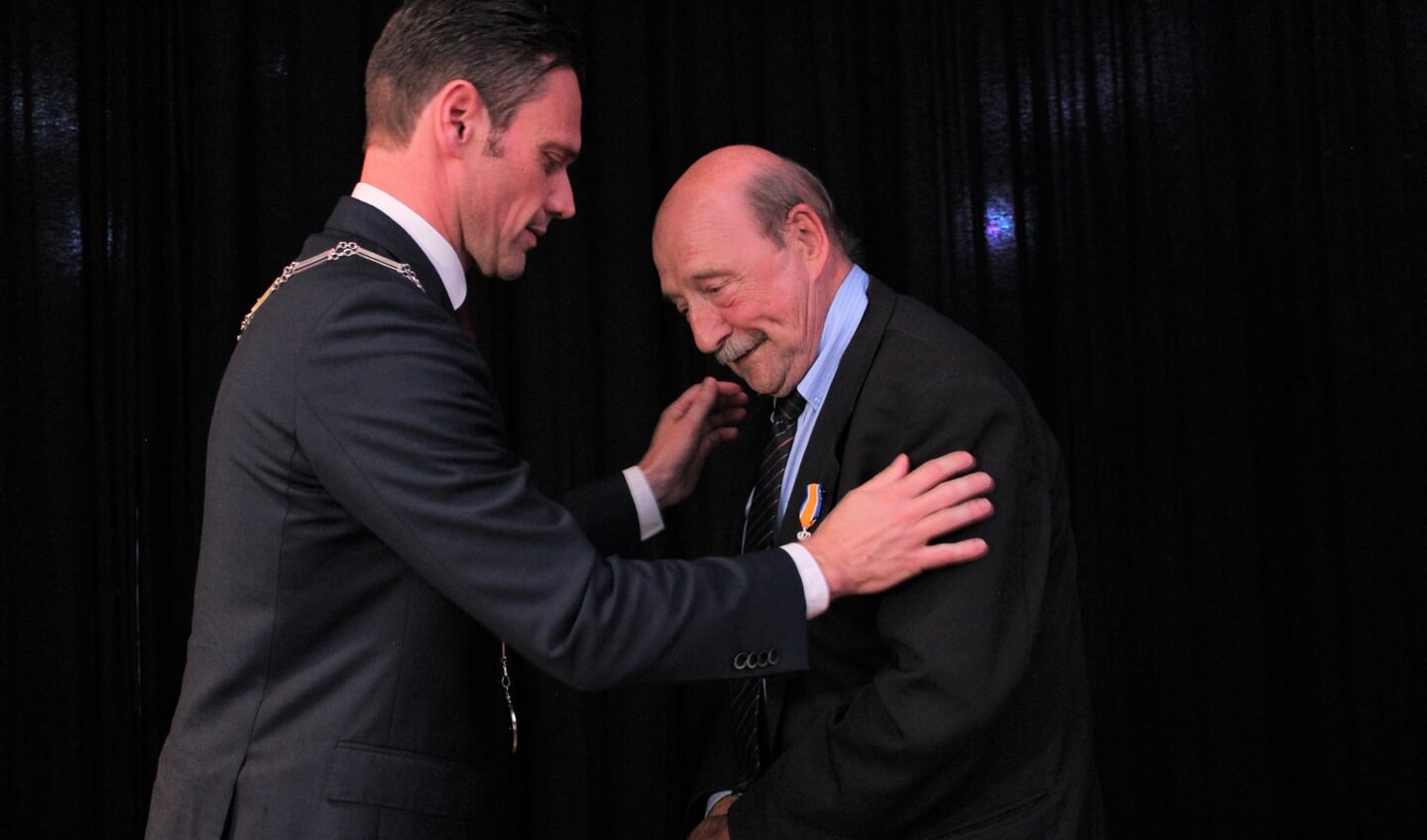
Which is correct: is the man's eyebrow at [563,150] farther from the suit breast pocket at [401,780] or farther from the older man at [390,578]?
the suit breast pocket at [401,780]

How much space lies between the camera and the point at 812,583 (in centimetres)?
160

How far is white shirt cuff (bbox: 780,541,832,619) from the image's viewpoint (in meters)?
1.60

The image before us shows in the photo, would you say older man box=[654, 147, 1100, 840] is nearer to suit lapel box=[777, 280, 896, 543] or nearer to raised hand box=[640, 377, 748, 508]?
suit lapel box=[777, 280, 896, 543]

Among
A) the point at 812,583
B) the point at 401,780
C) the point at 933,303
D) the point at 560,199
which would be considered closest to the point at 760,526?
the point at 812,583

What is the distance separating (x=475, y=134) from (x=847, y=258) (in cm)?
62

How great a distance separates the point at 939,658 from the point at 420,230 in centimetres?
84

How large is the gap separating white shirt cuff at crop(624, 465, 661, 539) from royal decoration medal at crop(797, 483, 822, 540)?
0.53 m

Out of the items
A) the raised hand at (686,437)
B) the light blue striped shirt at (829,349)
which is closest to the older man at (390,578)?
the light blue striped shirt at (829,349)

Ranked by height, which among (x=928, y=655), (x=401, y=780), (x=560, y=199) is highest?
(x=560, y=199)

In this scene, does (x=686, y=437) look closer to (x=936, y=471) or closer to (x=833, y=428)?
(x=833, y=428)

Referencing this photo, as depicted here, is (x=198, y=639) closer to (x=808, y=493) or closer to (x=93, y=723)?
(x=808, y=493)

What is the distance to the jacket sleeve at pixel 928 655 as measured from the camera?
161 cm

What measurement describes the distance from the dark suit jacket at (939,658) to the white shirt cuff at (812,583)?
0.12 metres

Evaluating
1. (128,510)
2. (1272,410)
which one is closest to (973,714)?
(1272,410)
